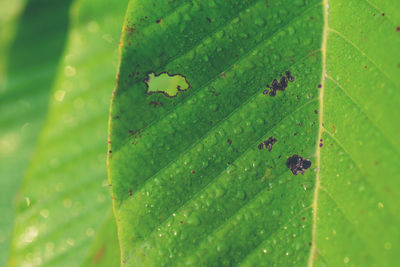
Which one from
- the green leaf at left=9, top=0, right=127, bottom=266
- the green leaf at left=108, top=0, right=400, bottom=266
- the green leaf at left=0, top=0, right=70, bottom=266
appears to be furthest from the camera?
the green leaf at left=0, top=0, right=70, bottom=266

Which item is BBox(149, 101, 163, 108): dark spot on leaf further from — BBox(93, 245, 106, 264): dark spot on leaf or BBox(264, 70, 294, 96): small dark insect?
BBox(93, 245, 106, 264): dark spot on leaf

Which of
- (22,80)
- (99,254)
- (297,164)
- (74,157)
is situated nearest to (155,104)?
(297,164)

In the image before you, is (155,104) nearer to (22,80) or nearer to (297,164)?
(297,164)

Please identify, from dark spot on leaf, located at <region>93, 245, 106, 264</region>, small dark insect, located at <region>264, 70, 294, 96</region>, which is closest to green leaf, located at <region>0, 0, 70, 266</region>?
dark spot on leaf, located at <region>93, 245, 106, 264</region>

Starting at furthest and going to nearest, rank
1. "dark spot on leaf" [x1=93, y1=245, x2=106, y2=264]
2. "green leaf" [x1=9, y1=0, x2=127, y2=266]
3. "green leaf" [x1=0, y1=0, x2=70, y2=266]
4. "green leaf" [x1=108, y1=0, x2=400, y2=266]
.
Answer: "green leaf" [x1=0, y1=0, x2=70, y2=266], "green leaf" [x1=9, y1=0, x2=127, y2=266], "dark spot on leaf" [x1=93, y1=245, x2=106, y2=264], "green leaf" [x1=108, y1=0, x2=400, y2=266]

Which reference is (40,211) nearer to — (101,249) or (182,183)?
(101,249)

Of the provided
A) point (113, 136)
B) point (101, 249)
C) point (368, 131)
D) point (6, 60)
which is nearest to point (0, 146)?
point (6, 60)

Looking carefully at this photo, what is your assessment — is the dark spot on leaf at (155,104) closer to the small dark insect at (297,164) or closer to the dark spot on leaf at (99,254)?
the small dark insect at (297,164)

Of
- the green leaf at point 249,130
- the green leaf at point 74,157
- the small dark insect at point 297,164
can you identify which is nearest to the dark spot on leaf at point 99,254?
the green leaf at point 74,157

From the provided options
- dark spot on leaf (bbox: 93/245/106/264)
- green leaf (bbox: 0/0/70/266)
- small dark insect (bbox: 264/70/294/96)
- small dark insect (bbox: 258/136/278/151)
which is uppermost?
green leaf (bbox: 0/0/70/266)
